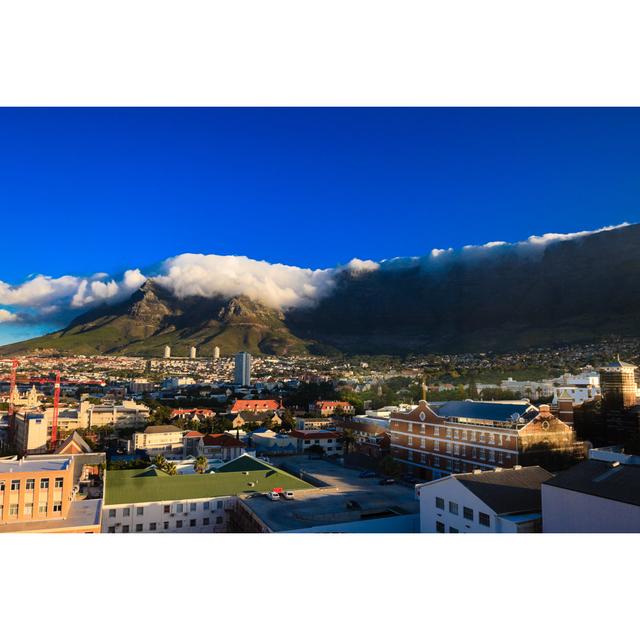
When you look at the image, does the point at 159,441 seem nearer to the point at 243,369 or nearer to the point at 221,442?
the point at 221,442

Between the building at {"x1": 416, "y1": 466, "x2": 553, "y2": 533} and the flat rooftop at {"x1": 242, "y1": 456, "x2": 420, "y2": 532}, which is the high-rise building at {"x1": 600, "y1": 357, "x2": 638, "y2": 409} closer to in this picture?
the flat rooftop at {"x1": 242, "y1": 456, "x2": 420, "y2": 532}

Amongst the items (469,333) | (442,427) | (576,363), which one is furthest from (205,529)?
(469,333)

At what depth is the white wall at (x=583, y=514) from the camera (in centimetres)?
486

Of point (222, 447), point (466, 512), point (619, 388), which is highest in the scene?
point (619, 388)

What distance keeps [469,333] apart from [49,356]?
1340 inches

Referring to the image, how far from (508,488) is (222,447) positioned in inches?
491

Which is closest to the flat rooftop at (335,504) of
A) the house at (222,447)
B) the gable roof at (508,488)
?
the gable roof at (508,488)

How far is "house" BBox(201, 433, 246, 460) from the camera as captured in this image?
17.1 meters

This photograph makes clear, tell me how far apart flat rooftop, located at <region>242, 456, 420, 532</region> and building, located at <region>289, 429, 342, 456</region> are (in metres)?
6.59

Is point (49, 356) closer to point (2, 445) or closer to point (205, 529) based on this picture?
point (2, 445)

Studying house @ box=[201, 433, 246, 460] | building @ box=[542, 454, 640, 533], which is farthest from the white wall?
house @ box=[201, 433, 246, 460]

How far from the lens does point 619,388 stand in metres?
18.4

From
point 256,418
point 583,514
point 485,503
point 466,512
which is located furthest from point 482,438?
point 256,418

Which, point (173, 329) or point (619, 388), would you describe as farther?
point (173, 329)
